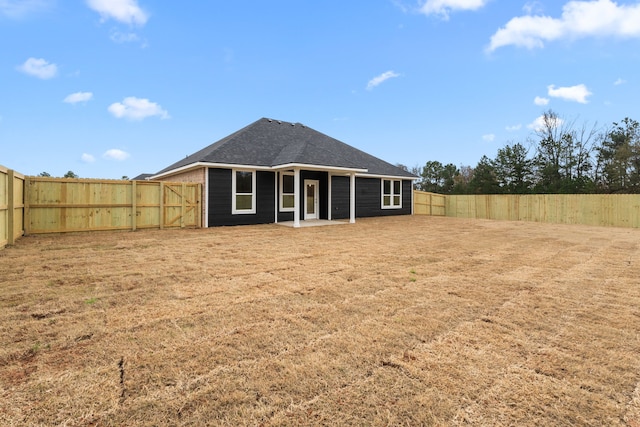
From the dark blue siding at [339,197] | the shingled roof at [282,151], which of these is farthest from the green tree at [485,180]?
the dark blue siding at [339,197]

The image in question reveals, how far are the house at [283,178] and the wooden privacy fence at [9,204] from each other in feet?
16.8

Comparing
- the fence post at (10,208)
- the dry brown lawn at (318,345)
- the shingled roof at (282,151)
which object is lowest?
the dry brown lawn at (318,345)

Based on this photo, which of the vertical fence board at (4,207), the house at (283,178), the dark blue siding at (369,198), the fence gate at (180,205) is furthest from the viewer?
the dark blue siding at (369,198)

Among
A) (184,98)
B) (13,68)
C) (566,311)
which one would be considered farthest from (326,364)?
(184,98)

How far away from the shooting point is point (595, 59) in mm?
15258

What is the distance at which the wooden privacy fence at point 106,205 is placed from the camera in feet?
29.9

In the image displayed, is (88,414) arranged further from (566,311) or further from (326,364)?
(566,311)

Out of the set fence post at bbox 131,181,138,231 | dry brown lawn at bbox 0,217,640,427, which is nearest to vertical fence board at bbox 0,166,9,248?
dry brown lawn at bbox 0,217,640,427

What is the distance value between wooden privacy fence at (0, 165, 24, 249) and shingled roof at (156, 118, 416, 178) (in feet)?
17.3

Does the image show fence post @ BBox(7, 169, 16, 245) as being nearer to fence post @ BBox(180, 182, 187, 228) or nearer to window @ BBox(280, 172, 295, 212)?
fence post @ BBox(180, 182, 187, 228)

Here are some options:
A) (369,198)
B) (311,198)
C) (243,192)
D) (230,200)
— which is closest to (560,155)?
(369,198)

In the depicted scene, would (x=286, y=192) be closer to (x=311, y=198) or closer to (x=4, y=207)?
(x=311, y=198)

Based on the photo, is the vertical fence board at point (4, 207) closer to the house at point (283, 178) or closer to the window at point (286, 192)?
the house at point (283, 178)

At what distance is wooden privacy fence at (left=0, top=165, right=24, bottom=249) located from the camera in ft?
22.3
